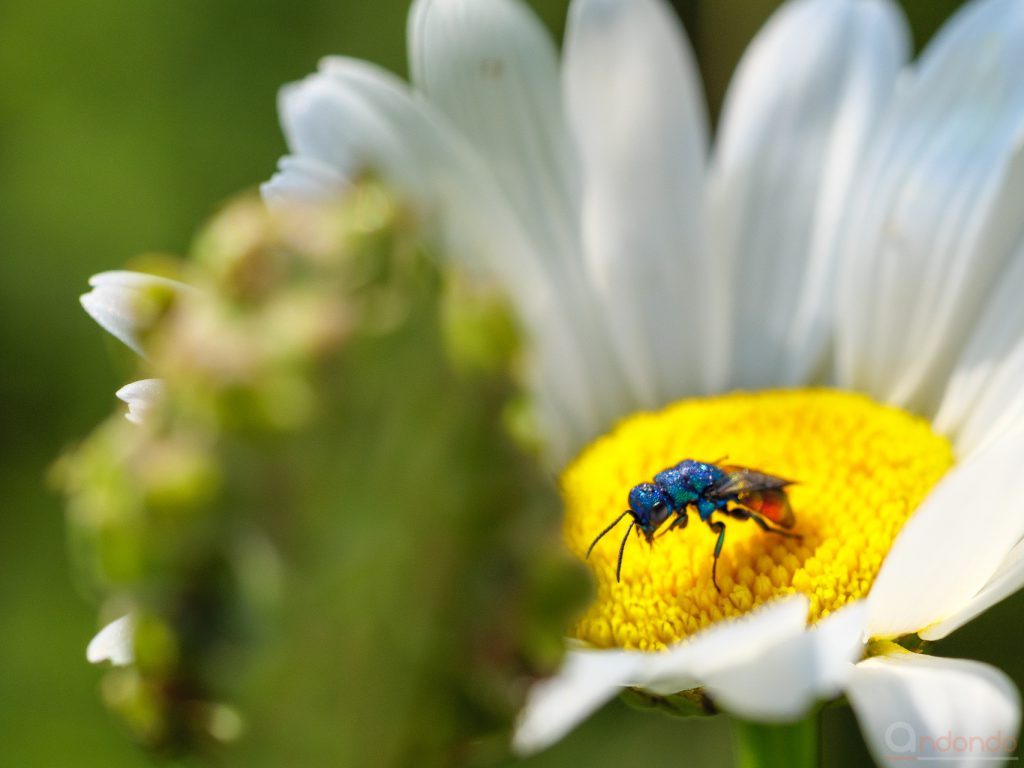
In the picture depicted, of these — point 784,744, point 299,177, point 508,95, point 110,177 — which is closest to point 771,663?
point 784,744

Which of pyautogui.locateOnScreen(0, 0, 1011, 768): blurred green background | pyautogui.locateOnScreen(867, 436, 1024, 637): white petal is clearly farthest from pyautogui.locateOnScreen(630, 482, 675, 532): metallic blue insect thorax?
pyautogui.locateOnScreen(0, 0, 1011, 768): blurred green background

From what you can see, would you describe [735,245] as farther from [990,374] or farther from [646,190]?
[990,374]

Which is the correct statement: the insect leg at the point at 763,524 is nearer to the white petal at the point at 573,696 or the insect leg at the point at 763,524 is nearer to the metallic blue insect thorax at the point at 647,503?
the metallic blue insect thorax at the point at 647,503

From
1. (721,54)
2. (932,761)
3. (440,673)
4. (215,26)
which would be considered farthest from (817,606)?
(215,26)

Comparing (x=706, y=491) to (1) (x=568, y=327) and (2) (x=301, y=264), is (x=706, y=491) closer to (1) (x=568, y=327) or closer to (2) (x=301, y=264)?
(1) (x=568, y=327)

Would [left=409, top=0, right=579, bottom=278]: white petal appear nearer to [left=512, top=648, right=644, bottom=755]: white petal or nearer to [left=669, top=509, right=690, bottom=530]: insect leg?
[left=669, top=509, right=690, bottom=530]: insect leg

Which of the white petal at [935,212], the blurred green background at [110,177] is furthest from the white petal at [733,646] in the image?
the blurred green background at [110,177]
